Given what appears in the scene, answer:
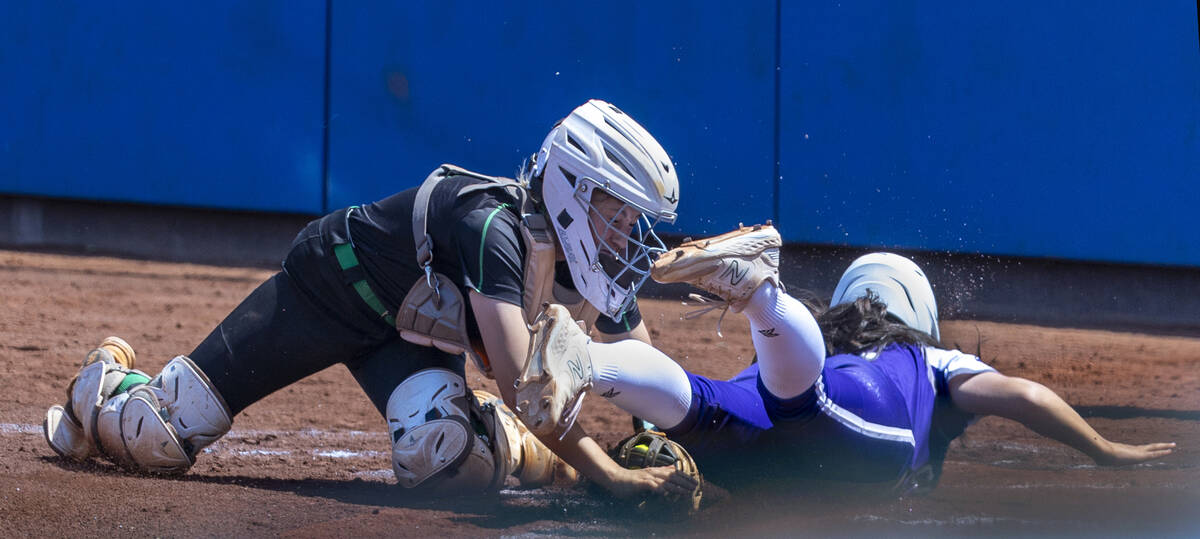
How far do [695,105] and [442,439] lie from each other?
4.75 metres

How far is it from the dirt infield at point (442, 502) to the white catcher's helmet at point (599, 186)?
64 centimetres

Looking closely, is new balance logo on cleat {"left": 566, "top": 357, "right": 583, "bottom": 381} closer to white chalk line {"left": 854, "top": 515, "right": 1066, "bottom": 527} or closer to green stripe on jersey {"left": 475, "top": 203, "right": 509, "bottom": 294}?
green stripe on jersey {"left": 475, "top": 203, "right": 509, "bottom": 294}

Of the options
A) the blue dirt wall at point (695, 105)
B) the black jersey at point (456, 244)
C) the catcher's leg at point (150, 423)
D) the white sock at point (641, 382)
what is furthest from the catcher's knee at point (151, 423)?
the blue dirt wall at point (695, 105)

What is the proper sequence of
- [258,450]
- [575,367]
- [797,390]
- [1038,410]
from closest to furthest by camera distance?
[575,367]
[797,390]
[1038,410]
[258,450]

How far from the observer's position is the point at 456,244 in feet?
9.66

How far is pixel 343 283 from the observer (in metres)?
3.32

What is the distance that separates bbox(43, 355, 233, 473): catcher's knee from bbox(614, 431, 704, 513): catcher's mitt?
4.10 ft

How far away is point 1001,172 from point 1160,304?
1.56m

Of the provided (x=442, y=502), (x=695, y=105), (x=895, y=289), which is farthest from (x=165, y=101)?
(x=895, y=289)

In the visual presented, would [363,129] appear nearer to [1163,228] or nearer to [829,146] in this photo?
[829,146]

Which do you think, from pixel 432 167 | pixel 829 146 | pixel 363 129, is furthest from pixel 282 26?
pixel 829 146

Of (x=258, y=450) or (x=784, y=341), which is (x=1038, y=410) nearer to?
(x=784, y=341)

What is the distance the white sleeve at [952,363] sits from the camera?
3406 millimetres

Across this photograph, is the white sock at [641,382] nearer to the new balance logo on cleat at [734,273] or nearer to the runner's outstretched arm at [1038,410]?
the new balance logo on cleat at [734,273]
